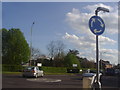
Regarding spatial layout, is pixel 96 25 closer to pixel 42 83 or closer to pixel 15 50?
pixel 42 83

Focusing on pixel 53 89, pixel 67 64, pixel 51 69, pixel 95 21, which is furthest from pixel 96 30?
pixel 67 64

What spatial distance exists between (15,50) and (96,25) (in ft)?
163

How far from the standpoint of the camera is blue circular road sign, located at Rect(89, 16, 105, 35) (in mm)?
9461

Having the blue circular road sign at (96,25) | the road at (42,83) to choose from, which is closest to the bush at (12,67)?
the road at (42,83)

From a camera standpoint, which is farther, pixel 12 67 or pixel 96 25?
pixel 12 67

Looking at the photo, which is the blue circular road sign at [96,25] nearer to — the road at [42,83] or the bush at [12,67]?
the road at [42,83]

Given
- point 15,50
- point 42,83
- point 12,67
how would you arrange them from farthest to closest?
point 15,50 < point 12,67 < point 42,83

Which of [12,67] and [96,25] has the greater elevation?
[96,25]

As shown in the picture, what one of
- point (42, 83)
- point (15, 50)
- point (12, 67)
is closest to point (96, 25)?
point (42, 83)

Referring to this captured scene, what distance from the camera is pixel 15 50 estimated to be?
57.7m

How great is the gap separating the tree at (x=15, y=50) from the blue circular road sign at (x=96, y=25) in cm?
4880

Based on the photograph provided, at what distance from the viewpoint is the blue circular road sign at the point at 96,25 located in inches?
372

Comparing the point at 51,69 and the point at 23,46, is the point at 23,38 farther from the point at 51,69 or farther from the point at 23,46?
the point at 51,69

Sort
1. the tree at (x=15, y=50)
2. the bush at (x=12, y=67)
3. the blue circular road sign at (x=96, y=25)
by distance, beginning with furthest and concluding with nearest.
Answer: the tree at (x=15, y=50) < the bush at (x=12, y=67) < the blue circular road sign at (x=96, y=25)
